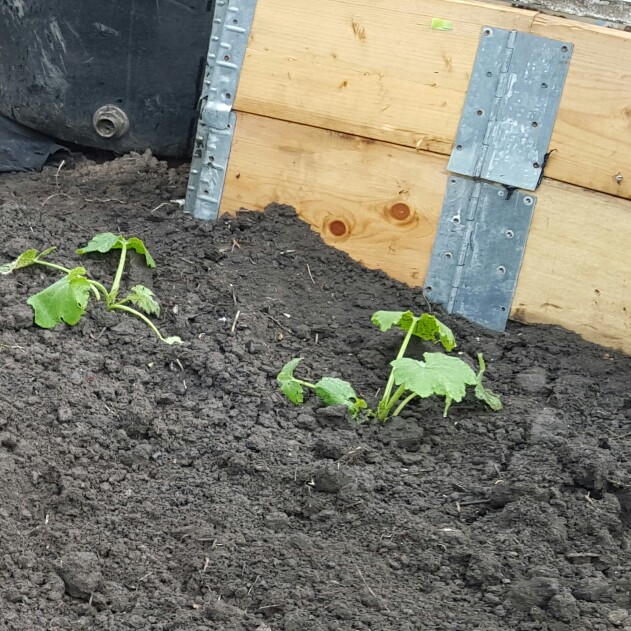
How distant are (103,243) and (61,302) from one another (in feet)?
1.38

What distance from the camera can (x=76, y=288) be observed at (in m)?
3.01

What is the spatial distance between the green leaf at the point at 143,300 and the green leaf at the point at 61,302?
0.63ft

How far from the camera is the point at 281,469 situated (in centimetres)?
263


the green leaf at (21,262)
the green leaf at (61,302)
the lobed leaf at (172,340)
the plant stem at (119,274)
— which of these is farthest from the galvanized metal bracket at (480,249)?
the green leaf at (21,262)

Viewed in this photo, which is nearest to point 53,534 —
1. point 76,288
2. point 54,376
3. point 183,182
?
point 54,376

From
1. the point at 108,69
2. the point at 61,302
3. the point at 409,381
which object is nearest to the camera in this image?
the point at 409,381

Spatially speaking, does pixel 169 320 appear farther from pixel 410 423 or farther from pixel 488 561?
pixel 488 561

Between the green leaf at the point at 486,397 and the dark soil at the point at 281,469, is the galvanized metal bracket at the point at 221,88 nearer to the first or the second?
the dark soil at the point at 281,469

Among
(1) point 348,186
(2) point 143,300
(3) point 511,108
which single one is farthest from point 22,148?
(3) point 511,108

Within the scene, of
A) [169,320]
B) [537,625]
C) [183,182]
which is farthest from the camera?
[183,182]

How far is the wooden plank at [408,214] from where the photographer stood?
10.7 ft

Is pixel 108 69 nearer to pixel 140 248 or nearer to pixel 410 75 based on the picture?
pixel 140 248

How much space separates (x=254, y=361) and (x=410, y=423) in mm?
515

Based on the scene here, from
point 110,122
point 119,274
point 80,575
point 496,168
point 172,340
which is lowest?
point 80,575
